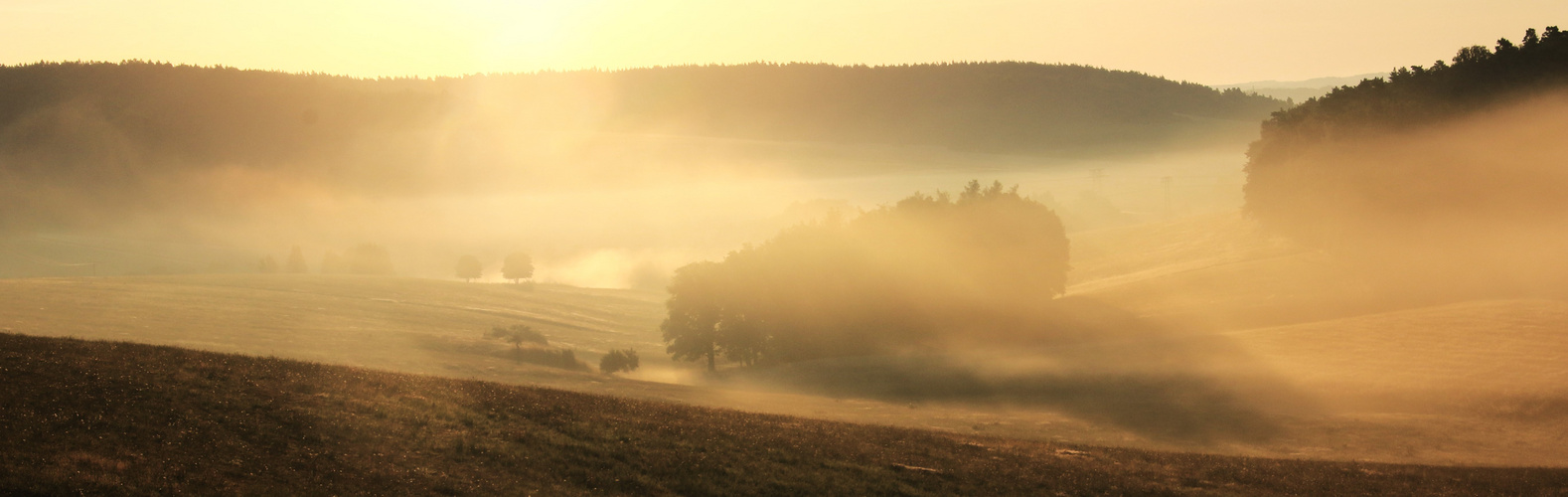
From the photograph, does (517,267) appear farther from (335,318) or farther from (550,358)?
(550,358)

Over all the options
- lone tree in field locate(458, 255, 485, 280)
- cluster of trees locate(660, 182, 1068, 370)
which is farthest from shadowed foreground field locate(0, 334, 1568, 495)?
lone tree in field locate(458, 255, 485, 280)

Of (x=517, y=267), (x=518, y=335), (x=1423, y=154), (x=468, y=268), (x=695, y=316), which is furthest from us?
(x=468, y=268)

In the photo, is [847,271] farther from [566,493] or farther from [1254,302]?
[566,493]

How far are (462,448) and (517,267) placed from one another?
427ft

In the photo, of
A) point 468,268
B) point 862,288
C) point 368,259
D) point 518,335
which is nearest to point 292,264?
point 368,259

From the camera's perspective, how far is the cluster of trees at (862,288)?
7331cm

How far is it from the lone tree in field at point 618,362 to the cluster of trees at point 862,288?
3.20 meters

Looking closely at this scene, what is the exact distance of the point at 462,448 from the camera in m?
18.2

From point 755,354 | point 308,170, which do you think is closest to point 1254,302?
point 755,354

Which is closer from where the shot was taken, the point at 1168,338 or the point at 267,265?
the point at 1168,338

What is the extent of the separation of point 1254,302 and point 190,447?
65986 millimetres

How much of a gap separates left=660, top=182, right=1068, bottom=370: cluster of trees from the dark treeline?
18.7 meters

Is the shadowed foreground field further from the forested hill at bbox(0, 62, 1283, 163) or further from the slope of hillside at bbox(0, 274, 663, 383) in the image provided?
the forested hill at bbox(0, 62, 1283, 163)

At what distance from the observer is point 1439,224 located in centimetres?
6116
